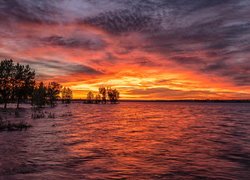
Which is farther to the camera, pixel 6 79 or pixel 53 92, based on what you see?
pixel 53 92

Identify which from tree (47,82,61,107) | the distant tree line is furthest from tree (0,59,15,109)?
tree (47,82,61,107)

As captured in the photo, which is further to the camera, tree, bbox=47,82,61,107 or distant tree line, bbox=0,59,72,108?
tree, bbox=47,82,61,107

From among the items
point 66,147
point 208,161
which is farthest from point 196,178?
point 66,147

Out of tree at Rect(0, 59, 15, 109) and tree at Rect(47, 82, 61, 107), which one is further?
tree at Rect(47, 82, 61, 107)

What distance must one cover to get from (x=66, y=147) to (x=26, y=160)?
20.3 ft

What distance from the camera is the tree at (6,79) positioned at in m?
90.9

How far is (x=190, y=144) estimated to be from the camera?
27859 mm

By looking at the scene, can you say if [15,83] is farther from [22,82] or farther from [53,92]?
[53,92]

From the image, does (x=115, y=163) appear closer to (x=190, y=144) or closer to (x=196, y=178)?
(x=196, y=178)

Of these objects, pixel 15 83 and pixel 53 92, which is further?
pixel 53 92

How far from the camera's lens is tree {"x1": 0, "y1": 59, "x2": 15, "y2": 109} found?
9094cm

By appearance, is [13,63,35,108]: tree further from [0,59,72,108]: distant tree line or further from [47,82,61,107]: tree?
[47,82,61,107]: tree

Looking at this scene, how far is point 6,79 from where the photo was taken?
3698 inches

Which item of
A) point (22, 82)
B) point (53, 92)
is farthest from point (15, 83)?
point (53, 92)
